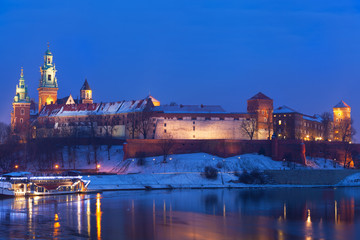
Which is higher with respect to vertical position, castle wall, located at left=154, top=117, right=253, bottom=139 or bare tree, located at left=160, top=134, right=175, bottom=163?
castle wall, located at left=154, top=117, right=253, bottom=139

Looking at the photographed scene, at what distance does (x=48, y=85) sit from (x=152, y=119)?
35724mm

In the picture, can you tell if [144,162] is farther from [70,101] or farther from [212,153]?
[70,101]

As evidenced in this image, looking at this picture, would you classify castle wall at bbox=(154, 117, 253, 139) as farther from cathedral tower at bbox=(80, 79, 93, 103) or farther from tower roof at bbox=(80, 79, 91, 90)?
tower roof at bbox=(80, 79, 91, 90)

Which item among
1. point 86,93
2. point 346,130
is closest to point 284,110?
point 346,130

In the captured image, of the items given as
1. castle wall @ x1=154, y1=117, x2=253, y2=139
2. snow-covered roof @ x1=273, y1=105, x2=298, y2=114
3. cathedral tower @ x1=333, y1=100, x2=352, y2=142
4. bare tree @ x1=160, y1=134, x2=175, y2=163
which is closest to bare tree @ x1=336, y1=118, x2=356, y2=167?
cathedral tower @ x1=333, y1=100, x2=352, y2=142

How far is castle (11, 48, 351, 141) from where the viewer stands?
329 ft

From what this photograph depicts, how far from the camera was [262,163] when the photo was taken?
284 ft

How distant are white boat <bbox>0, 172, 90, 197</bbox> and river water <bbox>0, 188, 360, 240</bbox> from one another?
289 centimetres

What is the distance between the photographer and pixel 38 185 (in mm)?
66062

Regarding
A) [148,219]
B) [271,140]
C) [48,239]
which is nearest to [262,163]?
[271,140]

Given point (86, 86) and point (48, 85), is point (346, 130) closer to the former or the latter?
point (86, 86)

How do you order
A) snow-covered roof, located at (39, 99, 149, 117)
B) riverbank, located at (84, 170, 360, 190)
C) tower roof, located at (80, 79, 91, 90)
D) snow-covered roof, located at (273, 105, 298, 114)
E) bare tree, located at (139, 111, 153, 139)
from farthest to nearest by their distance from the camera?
tower roof, located at (80, 79, 91, 90) → snow-covered roof, located at (273, 105, 298, 114) → snow-covered roof, located at (39, 99, 149, 117) → bare tree, located at (139, 111, 153, 139) → riverbank, located at (84, 170, 360, 190)

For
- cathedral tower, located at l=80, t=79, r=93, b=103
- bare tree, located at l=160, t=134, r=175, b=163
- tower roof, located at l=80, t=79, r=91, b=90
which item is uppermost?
tower roof, located at l=80, t=79, r=91, b=90

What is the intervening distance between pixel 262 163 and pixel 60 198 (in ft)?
112
